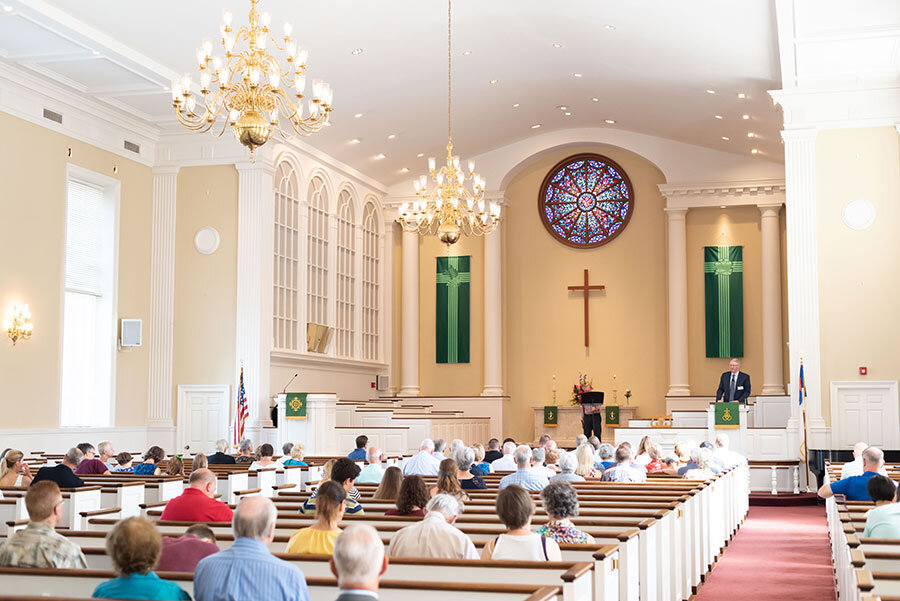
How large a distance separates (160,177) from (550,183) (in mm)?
7958

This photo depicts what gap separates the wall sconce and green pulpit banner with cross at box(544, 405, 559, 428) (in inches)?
379

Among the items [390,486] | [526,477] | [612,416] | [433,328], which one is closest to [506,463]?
[526,477]

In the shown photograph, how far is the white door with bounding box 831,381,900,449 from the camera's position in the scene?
509 inches

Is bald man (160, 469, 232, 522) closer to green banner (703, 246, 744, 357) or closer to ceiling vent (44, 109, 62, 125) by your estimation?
ceiling vent (44, 109, 62, 125)

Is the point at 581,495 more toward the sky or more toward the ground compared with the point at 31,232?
more toward the ground

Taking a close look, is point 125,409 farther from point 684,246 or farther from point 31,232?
point 684,246

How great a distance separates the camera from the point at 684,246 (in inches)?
758

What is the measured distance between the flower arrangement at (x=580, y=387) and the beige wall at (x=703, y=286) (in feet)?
6.32

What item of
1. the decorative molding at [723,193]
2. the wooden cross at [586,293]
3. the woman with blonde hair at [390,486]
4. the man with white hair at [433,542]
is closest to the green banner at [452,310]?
the wooden cross at [586,293]

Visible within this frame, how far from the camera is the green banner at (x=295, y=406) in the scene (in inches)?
584

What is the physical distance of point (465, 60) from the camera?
14.9 m

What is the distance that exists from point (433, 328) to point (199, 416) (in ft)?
20.3

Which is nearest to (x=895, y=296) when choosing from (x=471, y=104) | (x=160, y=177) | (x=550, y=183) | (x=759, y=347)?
(x=759, y=347)

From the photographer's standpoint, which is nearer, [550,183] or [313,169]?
[313,169]
